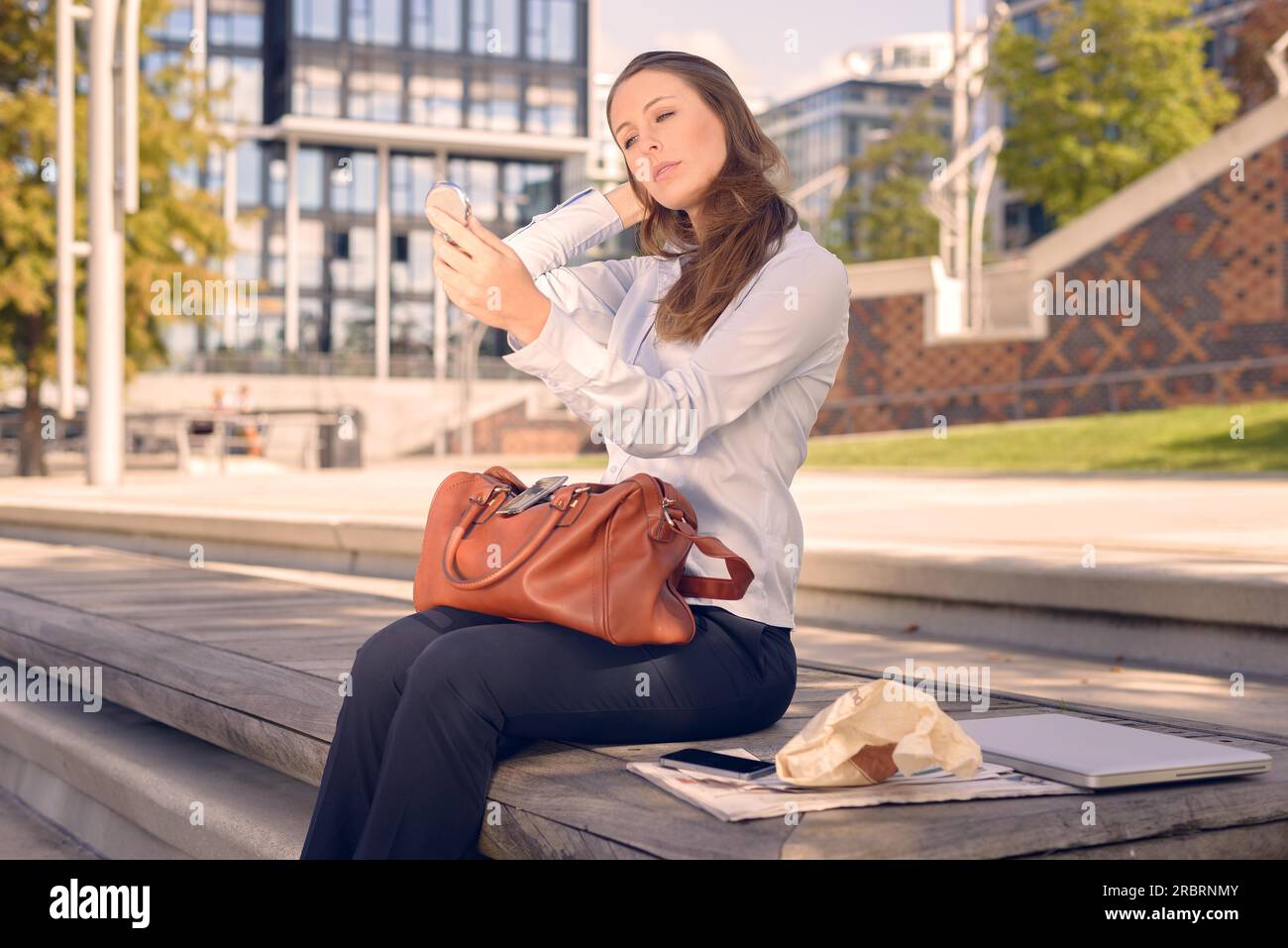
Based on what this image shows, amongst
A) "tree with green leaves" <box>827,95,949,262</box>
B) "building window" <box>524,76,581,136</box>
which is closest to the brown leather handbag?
"tree with green leaves" <box>827,95,949,262</box>

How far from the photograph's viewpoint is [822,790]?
2.43 meters

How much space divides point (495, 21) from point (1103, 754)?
169ft

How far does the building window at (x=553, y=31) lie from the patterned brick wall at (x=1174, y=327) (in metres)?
27.1

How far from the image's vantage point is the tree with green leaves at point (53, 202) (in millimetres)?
21359

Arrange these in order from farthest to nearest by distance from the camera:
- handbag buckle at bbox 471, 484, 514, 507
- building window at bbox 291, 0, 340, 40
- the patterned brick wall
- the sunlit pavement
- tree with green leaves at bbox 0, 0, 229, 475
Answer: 1. building window at bbox 291, 0, 340, 40
2. the patterned brick wall
3. tree with green leaves at bbox 0, 0, 229, 475
4. the sunlit pavement
5. handbag buckle at bbox 471, 484, 514, 507

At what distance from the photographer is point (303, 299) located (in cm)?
5441

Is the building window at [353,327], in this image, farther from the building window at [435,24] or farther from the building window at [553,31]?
the building window at [553,31]

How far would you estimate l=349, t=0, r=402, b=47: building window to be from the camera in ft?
Answer: 163

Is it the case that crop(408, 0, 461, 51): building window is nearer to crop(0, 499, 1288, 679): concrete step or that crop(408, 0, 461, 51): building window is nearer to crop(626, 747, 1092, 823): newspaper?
crop(0, 499, 1288, 679): concrete step

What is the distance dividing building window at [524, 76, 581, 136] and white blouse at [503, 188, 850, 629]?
168ft

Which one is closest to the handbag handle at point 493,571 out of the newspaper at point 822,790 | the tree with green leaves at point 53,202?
the newspaper at point 822,790

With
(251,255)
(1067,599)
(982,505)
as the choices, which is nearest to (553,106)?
(251,255)
